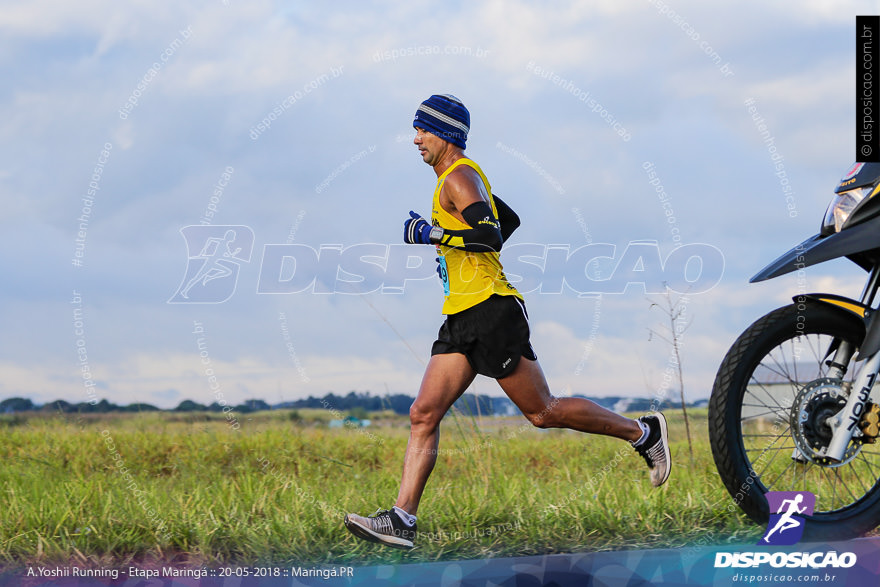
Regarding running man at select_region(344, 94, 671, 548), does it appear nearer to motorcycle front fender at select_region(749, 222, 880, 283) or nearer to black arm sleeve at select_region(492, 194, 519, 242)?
black arm sleeve at select_region(492, 194, 519, 242)

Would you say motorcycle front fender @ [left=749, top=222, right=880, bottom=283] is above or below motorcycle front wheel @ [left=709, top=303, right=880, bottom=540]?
above

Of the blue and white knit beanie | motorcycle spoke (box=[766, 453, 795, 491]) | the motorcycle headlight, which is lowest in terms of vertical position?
motorcycle spoke (box=[766, 453, 795, 491])

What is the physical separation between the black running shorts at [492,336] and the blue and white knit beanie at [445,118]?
0.93 meters

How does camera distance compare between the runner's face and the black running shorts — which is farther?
the runner's face

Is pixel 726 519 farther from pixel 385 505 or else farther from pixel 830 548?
pixel 385 505

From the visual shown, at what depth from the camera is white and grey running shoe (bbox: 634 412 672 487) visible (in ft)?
16.5

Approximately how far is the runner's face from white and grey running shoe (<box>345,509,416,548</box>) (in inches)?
75.9

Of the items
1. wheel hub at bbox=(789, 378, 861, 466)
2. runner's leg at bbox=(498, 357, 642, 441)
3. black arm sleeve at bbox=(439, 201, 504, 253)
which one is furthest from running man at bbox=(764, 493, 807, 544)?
black arm sleeve at bbox=(439, 201, 504, 253)

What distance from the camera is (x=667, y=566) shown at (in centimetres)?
411

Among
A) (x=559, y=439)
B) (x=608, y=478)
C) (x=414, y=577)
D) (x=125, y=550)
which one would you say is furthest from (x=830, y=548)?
(x=559, y=439)

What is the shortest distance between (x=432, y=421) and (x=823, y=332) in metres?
2.12

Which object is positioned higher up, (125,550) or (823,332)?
(823,332)

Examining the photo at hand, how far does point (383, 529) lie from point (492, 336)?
1.15 m

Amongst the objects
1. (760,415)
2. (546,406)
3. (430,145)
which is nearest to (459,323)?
(546,406)
